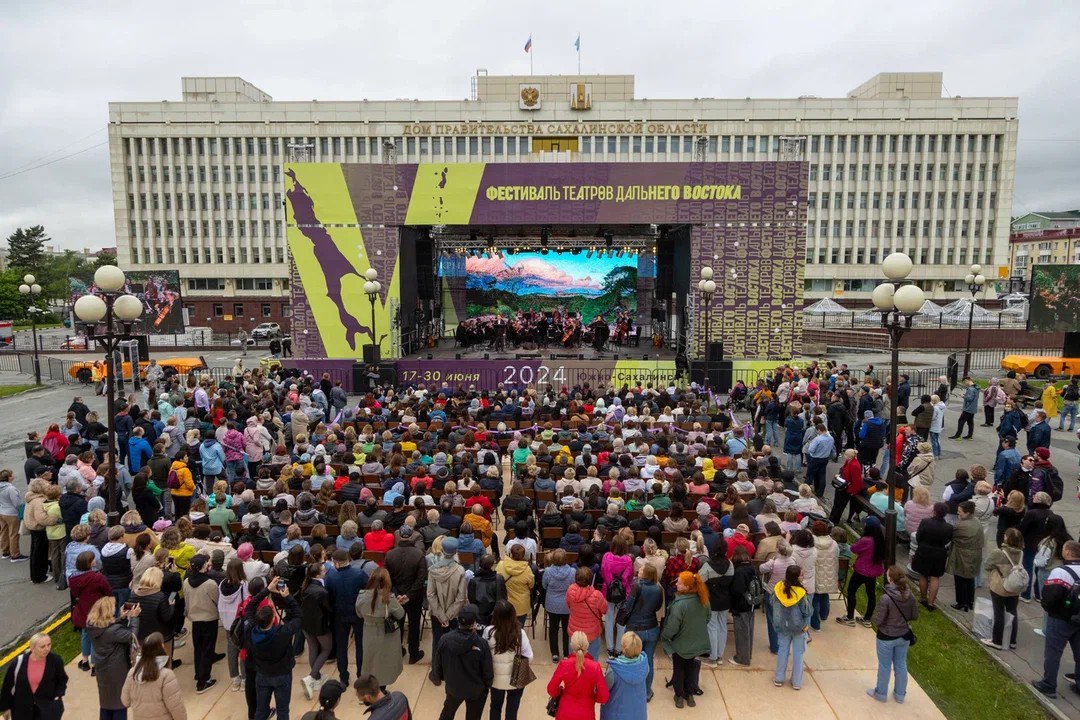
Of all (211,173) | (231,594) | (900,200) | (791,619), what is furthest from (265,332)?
(900,200)

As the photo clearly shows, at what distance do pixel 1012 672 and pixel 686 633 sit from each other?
12.7 feet

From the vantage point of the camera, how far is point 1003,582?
23.5 ft

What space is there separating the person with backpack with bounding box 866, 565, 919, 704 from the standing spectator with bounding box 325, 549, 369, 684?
5171 mm

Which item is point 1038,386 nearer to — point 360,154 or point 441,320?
point 441,320

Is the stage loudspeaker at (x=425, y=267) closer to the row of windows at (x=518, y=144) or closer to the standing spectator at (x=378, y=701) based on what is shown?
the standing spectator at (x=378, y=701)

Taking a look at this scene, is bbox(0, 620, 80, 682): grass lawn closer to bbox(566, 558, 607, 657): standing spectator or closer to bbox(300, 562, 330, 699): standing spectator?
bbox(300, 562, 330, 699): standing spectator

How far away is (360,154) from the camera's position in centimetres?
5816

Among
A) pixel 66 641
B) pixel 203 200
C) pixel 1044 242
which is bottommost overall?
pixel 66 641

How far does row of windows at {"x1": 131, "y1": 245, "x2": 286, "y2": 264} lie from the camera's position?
200 feet

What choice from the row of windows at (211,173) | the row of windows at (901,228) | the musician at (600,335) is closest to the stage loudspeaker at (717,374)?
the musician at (600,335)

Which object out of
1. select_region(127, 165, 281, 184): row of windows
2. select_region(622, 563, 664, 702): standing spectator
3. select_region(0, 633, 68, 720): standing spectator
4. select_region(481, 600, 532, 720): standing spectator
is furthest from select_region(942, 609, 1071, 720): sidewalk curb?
select_region(127, 165, 281, 184): row of windows

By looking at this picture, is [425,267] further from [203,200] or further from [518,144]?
[203,200]

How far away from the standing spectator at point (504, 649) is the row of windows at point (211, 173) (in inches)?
2430

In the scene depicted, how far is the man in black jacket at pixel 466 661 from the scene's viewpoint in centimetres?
536
